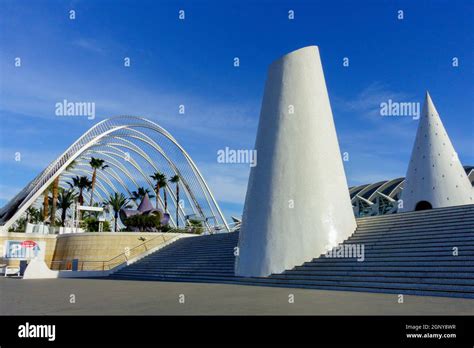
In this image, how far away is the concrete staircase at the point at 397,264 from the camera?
10.8m

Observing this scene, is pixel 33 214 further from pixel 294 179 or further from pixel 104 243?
pixel 294 179

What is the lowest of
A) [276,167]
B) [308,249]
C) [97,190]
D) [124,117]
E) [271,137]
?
[308,249]

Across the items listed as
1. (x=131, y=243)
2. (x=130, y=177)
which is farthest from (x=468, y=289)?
(x=130, y=177)

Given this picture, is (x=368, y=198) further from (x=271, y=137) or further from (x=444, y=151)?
(x=271, y=137)

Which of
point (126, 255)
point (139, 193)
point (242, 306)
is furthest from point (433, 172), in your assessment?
point (139, 193)

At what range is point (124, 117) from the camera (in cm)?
4656

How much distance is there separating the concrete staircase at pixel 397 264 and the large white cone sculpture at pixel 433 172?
7809mm

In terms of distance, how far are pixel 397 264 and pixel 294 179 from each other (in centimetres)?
465

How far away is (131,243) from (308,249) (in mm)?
17862

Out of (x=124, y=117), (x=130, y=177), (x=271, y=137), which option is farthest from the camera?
(x=130, y=177)

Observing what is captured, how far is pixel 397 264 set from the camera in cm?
1224

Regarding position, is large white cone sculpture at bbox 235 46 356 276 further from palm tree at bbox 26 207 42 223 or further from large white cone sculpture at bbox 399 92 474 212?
palm tree at bbox 26 207 42 223

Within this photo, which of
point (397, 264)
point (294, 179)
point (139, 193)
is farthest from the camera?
point (139, 193)
